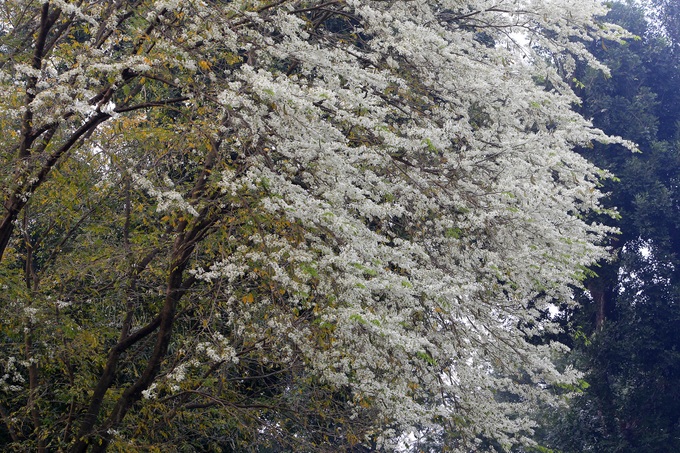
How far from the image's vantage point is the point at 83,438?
6648mm

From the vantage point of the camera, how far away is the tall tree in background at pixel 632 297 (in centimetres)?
1617

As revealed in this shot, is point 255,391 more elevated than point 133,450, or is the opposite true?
point 255,391

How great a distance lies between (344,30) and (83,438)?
488 cm

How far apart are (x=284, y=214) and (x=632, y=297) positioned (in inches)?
514

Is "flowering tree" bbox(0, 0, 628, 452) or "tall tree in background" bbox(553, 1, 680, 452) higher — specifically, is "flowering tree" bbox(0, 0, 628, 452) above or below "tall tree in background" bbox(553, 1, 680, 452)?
below

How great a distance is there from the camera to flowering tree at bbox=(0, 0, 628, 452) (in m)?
5.79

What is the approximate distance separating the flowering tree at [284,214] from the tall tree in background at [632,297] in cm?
896

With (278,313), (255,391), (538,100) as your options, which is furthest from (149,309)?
(538,100)

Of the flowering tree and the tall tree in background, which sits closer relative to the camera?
the flowering tree

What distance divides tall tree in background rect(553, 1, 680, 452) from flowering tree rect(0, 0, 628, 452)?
8959 millimetres

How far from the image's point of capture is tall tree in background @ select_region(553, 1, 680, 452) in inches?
637

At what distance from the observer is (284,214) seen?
5715 millimetres

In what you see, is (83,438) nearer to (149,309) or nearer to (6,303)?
(6,303)

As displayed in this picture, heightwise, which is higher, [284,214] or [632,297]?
[632,297]
